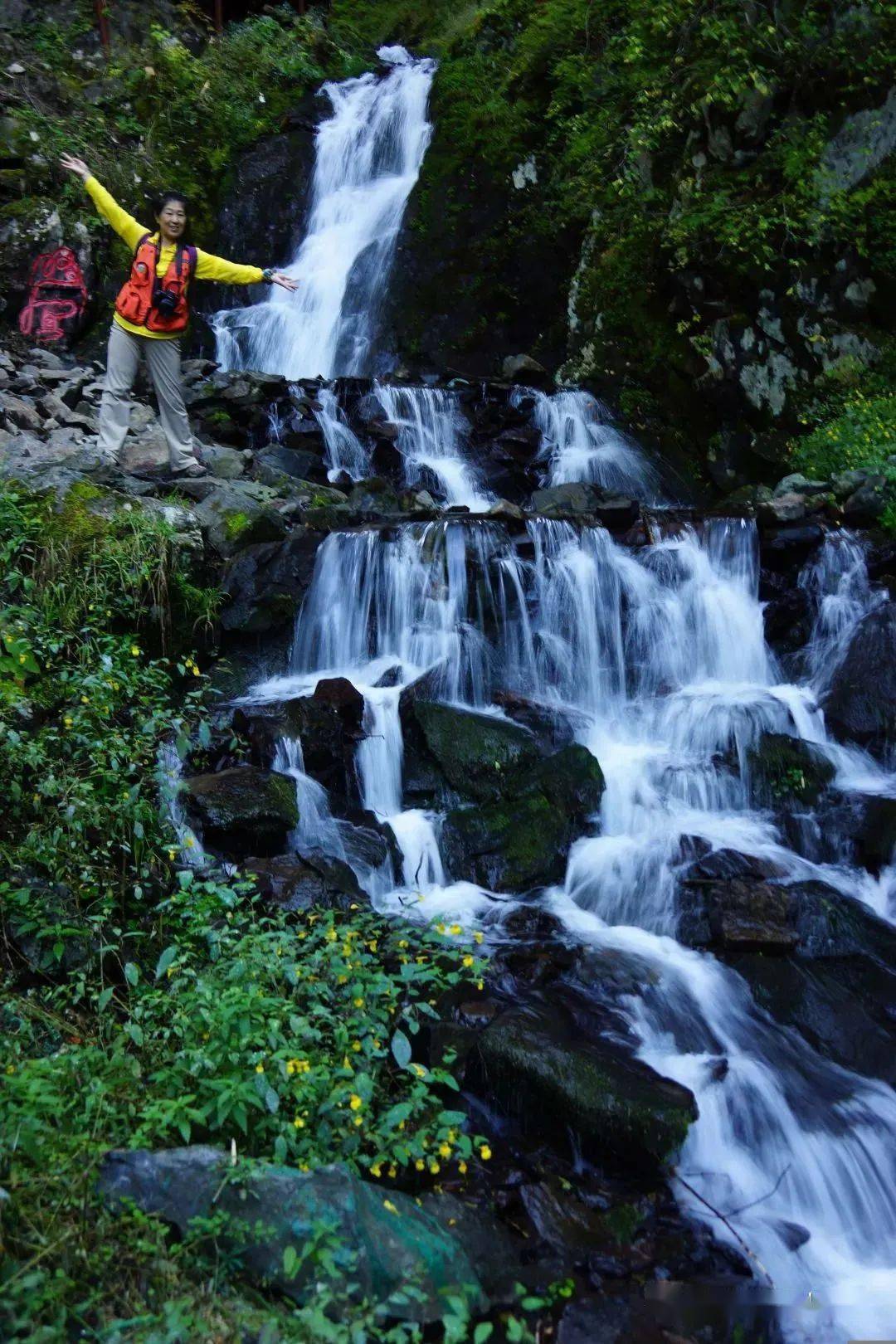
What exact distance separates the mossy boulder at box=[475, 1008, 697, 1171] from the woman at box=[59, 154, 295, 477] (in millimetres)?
5760

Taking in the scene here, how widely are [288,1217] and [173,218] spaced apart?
264 inches

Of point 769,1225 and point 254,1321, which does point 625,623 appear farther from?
point 254,1321

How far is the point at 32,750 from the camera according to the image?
4820mm

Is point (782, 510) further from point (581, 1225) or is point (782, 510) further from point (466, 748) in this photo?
point (581, 1225)

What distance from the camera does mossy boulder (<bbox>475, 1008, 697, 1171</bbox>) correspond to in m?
4.23

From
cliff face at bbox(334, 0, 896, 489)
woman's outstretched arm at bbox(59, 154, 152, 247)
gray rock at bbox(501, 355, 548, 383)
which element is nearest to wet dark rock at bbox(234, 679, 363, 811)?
woman's outstretched arm at bbox(59, 154, 152, 247)

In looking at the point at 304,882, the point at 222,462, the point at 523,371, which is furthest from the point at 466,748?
the point at 523,371

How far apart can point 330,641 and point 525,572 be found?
1750mm

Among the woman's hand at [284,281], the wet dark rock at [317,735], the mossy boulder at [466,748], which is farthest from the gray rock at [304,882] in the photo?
the woman's hand at [284,281]

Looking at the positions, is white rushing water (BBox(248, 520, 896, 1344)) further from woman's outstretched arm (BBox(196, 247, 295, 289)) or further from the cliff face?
the cliff face

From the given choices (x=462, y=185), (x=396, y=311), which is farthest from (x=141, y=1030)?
(x=462, y=185)

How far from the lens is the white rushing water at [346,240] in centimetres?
1409

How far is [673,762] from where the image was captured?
295 inches

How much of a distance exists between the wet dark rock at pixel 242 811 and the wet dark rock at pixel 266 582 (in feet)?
6.61
